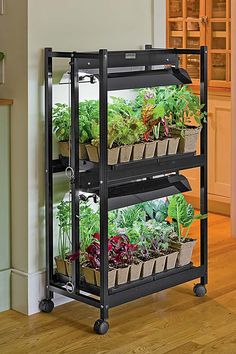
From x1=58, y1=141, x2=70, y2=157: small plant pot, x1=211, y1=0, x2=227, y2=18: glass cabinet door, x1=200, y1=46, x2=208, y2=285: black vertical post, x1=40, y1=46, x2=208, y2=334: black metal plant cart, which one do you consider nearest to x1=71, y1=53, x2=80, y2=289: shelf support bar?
x1=40, y1=46, x2=208, y2=334: black metal plant cart

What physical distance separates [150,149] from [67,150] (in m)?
0.38

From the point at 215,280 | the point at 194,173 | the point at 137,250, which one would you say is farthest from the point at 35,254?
the point at 194,173

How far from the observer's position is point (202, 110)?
412 cm

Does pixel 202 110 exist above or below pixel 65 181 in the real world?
above

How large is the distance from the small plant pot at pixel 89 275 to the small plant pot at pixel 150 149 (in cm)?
58

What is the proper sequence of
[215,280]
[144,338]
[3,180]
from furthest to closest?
1. [215,280]
2. [3,180]
3. [144,338]

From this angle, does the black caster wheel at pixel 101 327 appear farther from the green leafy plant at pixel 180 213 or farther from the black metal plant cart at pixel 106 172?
the green leafy plant at pixel 180 213

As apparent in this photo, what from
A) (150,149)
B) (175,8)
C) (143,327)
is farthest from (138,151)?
(175,8)

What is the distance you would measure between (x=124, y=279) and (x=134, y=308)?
0.90ft

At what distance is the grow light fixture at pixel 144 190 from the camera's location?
3.79m

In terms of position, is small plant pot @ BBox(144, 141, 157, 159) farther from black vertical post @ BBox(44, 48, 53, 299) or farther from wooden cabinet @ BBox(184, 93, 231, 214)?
wooden cabinet @ BBox(184, 93, 231, 214)

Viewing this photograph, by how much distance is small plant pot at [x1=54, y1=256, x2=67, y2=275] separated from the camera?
12.9 feet

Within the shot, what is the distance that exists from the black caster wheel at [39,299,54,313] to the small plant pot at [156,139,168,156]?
87cm

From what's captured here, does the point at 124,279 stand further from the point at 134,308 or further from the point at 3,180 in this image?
the point at 3,180
